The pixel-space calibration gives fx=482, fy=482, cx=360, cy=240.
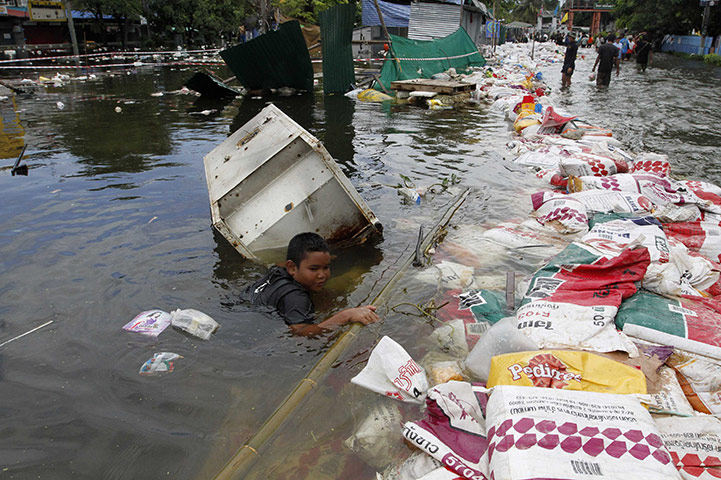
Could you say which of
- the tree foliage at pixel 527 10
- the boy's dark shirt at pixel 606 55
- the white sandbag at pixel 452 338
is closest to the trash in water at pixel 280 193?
the white sandbag at pixel 452 338

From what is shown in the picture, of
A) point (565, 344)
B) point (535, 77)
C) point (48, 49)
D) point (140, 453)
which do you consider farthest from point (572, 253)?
point (48, 49)

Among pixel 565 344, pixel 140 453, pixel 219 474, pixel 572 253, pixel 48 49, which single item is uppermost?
pixel 48 49

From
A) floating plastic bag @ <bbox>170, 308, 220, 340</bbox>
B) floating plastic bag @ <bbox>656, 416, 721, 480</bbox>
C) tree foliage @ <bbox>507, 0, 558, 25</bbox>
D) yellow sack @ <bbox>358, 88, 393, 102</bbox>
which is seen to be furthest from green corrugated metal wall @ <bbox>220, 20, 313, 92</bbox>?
tree foliage @ <bbox>507, 0, 558, 25</bbox>

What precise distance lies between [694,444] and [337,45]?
1283cm

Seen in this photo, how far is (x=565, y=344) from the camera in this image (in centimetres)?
252

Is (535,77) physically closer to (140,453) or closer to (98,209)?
(98,209)

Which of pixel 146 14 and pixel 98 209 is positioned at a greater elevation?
pixel 146 14

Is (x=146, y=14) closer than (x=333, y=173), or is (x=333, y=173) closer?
(x=333, y=173)

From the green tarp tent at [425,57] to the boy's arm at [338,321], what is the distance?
11861mm

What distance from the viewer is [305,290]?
10.5 feet

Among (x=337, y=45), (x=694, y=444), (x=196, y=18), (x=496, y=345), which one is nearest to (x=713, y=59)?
(x=337, y=45)

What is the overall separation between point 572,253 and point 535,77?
1513cm

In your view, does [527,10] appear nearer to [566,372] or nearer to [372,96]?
[372,96]

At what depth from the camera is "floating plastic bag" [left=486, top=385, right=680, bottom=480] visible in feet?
5.26
